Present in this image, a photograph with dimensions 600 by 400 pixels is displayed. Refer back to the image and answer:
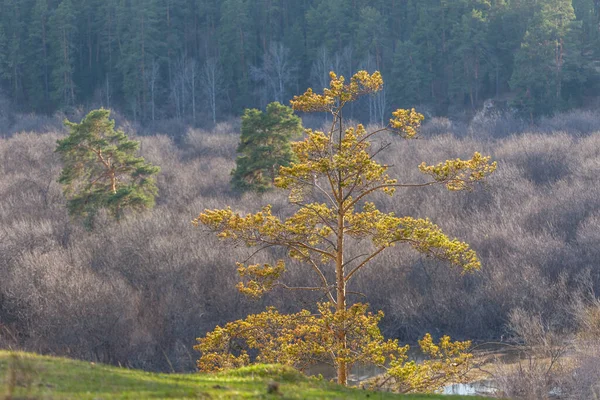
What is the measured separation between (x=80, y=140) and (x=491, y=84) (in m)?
37.2

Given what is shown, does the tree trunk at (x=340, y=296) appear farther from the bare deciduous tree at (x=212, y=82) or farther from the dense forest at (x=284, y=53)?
the bare deciduous tree at (x=212, y=82)

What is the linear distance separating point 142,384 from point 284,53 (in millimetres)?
56439

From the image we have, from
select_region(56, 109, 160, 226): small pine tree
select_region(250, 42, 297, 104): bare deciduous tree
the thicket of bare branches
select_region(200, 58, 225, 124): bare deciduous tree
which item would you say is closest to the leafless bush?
select_region(250, 42, 297, 104): bare deciduous tree

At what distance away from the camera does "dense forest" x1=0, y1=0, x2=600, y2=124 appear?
2063 inches

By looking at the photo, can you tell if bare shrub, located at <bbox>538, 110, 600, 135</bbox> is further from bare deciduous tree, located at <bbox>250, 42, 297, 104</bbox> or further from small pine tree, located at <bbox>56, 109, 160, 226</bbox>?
small pine tree, located at <bbox>56, 109, 160, 226</bbox>

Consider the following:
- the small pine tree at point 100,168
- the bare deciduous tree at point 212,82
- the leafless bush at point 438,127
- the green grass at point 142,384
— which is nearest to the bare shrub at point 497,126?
the leafless bush at point 438,127

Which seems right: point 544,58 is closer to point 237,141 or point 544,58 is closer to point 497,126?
point 497,126

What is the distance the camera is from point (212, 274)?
26344 millimetres

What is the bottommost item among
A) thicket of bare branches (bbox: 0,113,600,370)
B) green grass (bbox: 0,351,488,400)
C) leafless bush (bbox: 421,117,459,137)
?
thicket of bare branches (bbox: 0,113,600,370)

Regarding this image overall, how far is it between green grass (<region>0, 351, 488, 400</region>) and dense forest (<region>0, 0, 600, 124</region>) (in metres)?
44.2

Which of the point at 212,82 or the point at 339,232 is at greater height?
the point at 212,82

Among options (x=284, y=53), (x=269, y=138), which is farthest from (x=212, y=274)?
(x=284, y=53)

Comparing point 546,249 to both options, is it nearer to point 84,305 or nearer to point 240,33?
point 84,305

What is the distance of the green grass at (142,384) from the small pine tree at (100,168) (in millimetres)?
17756
